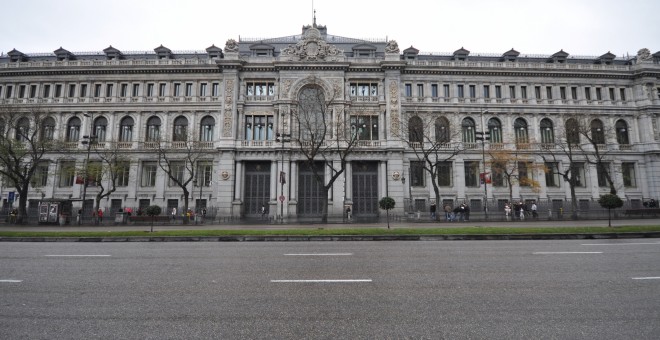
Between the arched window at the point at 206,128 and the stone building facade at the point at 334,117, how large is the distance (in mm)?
127

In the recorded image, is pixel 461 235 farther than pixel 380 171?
No

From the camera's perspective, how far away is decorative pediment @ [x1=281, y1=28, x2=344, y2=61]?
36344mm

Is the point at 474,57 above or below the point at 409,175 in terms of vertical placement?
above

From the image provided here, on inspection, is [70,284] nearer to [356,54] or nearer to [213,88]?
[213,88]

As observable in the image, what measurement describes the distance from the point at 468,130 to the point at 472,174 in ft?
18.0

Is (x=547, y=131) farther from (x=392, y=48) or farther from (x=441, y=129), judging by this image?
(x=392, y=48)

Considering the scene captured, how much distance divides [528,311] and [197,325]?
4.70m

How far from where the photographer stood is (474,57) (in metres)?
41.6

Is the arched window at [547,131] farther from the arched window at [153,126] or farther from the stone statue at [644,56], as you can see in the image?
the arched window at [153,126]

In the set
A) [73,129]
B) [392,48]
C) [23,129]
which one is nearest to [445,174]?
[392,48]

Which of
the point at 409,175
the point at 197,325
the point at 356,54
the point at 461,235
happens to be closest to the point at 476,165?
the point at 409,175

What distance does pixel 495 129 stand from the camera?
1508 inches

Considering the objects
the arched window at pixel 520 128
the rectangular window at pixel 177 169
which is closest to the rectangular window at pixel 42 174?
the rectangular window at pixel 177 169

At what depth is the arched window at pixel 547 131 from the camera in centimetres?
3825
